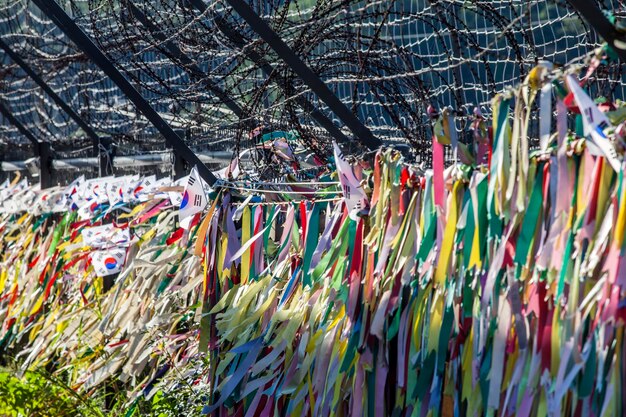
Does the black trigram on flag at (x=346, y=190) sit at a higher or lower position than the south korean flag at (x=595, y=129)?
lower

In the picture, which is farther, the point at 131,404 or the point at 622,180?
the point at 131,404

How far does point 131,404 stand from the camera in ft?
17.0

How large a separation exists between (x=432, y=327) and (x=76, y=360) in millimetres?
3298

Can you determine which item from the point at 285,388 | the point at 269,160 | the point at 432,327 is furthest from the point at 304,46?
the point at 432,327

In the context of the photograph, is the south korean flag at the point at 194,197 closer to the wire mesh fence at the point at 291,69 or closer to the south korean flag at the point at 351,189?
the wire mesh fence at the point at 291,69

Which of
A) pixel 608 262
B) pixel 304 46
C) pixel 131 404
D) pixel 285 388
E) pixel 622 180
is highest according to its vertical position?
pixel 304 46

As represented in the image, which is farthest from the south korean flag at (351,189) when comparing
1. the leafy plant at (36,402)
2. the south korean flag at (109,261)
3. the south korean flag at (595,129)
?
the south korean flag at (109,261)

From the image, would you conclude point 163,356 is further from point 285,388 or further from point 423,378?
point 423,378

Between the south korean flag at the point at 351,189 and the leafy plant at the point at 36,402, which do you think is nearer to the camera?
the south korean flag at the point at 351,189

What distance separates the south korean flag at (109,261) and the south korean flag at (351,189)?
3.15 metres

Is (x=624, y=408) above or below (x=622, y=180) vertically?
below

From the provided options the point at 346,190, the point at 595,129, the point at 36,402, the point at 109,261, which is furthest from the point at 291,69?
the point at 109,261

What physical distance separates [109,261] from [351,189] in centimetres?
323

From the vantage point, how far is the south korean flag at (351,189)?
3.36 meters
